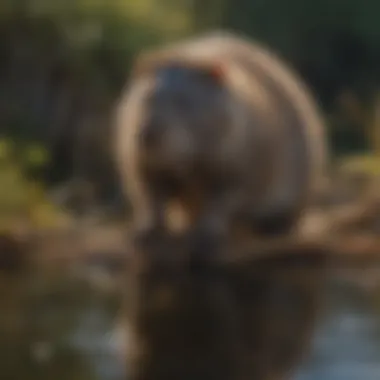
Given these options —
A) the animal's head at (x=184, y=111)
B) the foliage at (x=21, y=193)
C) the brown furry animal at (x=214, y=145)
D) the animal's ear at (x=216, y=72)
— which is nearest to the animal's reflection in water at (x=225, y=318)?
the brown furry animal at (x=214, y=145)

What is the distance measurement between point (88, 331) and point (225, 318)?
23 cm

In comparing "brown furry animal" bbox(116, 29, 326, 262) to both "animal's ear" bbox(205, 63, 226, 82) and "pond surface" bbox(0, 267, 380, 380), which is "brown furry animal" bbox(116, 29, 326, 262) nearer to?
"animal's ear" bbox(205, 63, 226, 82)

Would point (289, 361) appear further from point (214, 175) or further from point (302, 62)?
point (302, 62)

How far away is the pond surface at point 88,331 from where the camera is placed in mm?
1607

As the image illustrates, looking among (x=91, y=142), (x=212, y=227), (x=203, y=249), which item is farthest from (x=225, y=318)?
(x=91, y=142)

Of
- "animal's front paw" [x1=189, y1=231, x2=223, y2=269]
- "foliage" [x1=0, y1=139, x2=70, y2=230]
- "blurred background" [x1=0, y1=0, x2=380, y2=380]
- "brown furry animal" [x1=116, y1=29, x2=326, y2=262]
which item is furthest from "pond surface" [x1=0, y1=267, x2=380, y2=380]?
"foliage" [x1=0, y1=139, x2=70, y2=230]

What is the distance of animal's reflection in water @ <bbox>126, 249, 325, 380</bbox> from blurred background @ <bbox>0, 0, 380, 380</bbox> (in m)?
0.04

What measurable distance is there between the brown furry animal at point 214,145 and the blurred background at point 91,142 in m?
0.16

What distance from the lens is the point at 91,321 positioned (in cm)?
191

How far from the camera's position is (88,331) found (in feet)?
6.07

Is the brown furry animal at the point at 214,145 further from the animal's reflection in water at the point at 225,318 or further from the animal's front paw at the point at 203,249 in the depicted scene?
the animal's reflection in water at the point at 225,318

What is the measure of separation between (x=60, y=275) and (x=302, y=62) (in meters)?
2.56

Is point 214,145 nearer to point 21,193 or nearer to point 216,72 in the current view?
point 216,72

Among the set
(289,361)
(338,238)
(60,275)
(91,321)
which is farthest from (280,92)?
(289,361)
